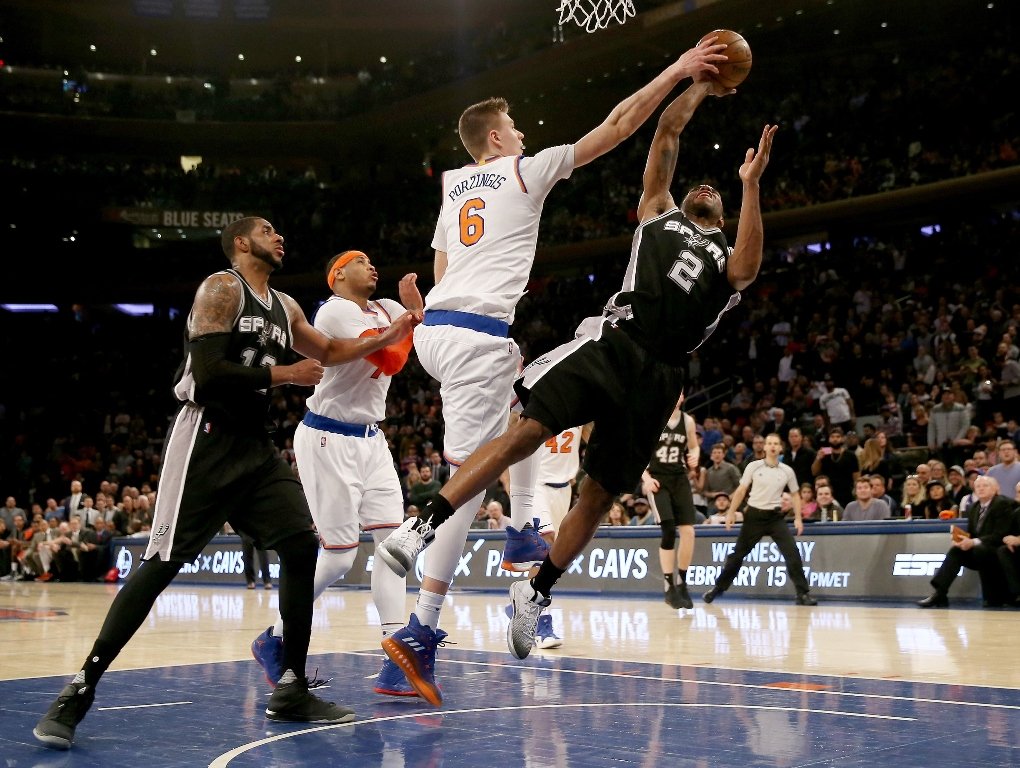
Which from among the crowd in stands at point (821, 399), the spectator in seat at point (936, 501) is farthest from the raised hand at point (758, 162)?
the spectator in seat at point (936, 501)

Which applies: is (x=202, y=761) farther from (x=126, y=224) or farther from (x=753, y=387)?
(x=126, y=224)

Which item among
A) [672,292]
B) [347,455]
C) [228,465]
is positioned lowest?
[228,465]

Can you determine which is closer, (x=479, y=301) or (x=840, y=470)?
(x=479, y=301)

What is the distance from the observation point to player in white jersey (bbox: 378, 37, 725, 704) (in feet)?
19.6

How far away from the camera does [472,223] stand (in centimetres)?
632

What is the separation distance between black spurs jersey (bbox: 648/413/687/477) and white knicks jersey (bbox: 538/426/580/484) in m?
2.54

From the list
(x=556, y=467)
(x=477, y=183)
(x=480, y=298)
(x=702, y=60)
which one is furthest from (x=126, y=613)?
(x=556, y=467)

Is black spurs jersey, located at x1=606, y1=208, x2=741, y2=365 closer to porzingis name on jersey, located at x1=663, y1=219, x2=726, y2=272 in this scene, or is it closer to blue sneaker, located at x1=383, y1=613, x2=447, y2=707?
porzingis name on jersey, located at x1=663, y1=219, x2=726, y2=272

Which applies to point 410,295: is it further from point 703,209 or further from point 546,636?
point 546,636

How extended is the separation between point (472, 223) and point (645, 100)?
1163 mm

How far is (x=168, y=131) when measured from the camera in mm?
37406

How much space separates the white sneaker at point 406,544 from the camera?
5195 millimetres

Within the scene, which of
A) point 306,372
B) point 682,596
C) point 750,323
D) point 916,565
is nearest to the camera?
point 306,372

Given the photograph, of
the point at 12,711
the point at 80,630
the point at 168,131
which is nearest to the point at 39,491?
the point at 168,131
